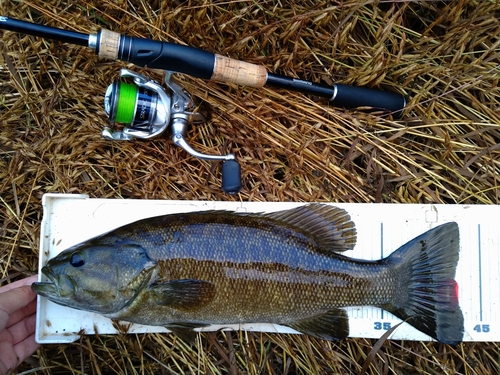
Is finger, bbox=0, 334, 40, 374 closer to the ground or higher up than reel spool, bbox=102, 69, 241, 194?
closer to the ground

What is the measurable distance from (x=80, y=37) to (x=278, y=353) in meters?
2.40

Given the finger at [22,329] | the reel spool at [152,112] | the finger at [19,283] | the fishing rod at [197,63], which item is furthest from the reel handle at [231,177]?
the finger at [22,329]

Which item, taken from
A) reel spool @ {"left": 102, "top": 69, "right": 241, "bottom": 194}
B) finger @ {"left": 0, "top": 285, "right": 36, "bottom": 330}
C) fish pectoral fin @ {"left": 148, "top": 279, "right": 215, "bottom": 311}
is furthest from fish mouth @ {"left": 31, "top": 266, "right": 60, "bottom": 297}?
reel spool @ {"left": 102, "top": 69, "right": 241, "bottom": 194}

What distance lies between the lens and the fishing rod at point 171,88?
2.34 metres

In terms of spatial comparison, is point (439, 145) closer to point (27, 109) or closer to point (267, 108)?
point (267, 108)

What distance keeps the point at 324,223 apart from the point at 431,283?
0.77m

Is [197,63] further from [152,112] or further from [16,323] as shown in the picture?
[16,323]

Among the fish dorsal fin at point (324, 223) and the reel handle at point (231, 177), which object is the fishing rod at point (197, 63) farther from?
the fish dorsal fin at point (324, 223)

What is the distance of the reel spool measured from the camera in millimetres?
2613

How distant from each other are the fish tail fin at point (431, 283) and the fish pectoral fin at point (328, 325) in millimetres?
287

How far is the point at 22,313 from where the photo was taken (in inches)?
106

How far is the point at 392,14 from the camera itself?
2955 millimetres

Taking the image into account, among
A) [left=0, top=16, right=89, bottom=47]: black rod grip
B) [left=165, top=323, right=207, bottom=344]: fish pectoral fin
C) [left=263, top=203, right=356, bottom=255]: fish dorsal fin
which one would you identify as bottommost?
[left=165, top=323, right=207, bottom=344]: fish pectoral fin

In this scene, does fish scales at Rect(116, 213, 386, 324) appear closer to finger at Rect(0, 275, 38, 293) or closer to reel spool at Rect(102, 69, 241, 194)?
reel spool at Rect(102, 69, 241, 194)
